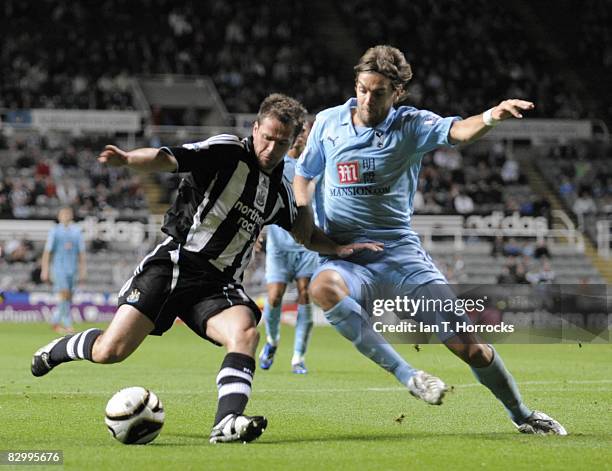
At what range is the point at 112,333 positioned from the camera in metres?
6.64

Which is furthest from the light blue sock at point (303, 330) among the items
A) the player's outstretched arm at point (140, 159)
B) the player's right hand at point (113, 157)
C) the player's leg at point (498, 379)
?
the player's right hand at point (113, 157)

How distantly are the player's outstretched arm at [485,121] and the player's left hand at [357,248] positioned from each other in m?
0.86

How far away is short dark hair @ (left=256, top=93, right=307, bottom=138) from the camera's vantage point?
6.44 m

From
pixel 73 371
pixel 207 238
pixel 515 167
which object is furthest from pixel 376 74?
pixel 515 167

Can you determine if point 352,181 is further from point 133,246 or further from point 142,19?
point 142,19

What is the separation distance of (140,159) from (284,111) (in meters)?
0.99

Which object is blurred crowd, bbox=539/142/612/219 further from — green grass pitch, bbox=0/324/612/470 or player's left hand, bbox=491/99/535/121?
player's left hand, bbox=491/99/535/121

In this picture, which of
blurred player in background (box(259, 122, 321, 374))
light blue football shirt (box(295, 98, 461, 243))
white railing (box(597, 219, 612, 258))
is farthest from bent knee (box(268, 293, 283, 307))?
white railing (box(597, 219, 612, 258))

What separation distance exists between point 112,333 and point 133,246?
17.9m

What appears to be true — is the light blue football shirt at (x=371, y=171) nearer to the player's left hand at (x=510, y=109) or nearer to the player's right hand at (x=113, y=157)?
the player's left hand at (x=510, y=109)

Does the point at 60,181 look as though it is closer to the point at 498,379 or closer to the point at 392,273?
the point at 392,273

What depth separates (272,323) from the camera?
1209 centimetres

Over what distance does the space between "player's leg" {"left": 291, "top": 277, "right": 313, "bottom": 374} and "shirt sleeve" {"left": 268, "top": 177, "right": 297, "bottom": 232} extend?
4.67 meters

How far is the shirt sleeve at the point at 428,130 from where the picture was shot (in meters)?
6.63
